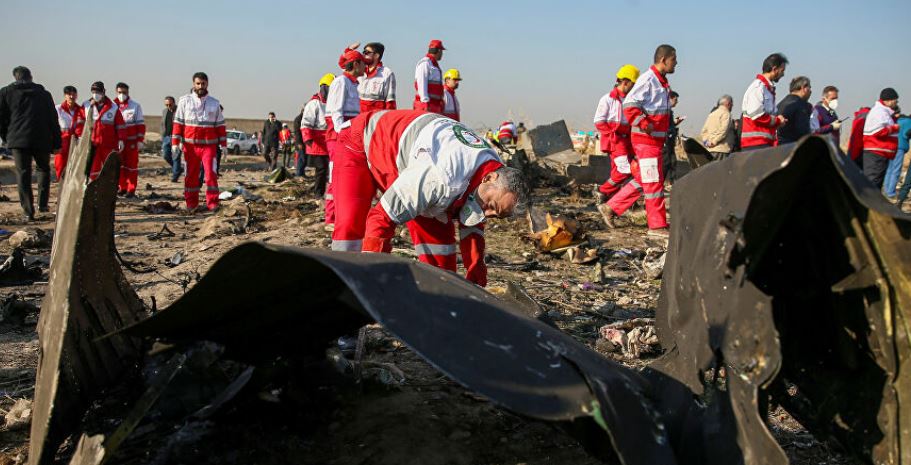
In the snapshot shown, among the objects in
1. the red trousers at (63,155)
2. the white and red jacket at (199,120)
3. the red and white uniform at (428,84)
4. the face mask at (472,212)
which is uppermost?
the red and white uniform at (428,84)

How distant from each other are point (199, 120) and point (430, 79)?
3492mm

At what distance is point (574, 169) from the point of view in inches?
532

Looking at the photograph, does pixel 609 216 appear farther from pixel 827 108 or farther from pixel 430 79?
pixel 827 108

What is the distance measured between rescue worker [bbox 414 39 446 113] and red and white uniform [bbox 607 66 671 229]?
4.06 m

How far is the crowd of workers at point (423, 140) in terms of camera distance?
3352 millimetres

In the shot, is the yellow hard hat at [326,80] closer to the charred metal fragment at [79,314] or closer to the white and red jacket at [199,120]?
the white and red jacket at [199,120]

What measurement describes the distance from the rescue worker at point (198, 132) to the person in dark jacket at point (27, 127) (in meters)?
1.58

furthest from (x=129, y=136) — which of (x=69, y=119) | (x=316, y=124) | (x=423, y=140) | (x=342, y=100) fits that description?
(x=423, y=140)

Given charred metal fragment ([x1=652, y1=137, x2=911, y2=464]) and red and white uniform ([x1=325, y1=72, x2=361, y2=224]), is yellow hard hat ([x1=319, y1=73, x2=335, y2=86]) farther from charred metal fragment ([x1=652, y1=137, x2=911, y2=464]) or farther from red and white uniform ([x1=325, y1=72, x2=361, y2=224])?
charred metal fragment ([x1=652, y1=137, x2=911, y2=464])

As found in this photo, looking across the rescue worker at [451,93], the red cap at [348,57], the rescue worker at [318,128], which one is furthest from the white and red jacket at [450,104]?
the red cap at [348,57]

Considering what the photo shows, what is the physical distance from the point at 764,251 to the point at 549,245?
5.03m

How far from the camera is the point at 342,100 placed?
7.77 meters

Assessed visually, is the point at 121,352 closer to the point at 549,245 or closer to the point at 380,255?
the point at 380,255

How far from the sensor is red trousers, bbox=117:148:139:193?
11.3m
